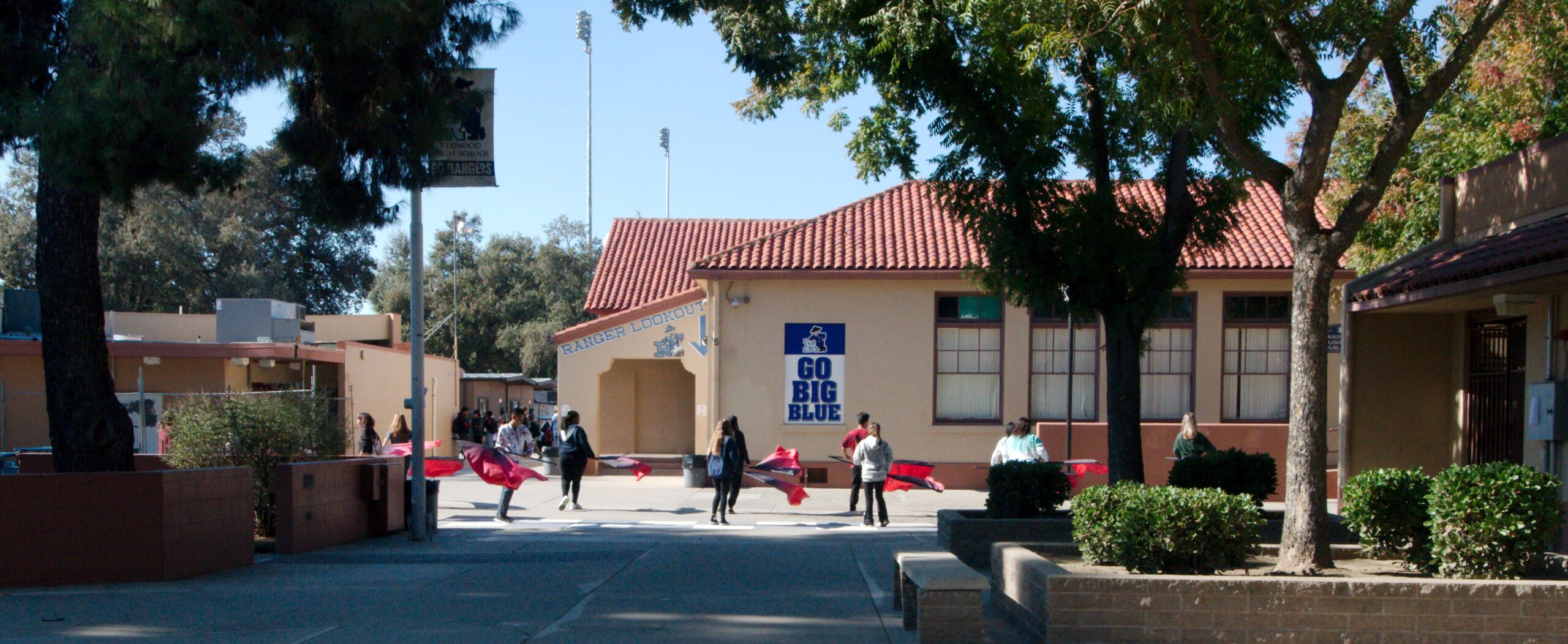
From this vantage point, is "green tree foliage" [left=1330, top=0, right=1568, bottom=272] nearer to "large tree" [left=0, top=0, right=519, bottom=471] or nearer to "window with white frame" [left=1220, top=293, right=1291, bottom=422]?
"window with white frame" [left=1220, top=293, right=1291, bottom=422]

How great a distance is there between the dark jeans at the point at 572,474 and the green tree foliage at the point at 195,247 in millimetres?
20171

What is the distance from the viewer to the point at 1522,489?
767cm

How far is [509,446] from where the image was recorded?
20.0 metres

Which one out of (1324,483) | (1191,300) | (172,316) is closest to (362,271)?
(172,316)

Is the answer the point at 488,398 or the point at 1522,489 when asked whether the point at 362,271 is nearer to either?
the point at 488,398

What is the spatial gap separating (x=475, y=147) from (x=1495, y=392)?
11.9 meters

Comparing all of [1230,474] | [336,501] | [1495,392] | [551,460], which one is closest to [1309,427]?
[1230,474]

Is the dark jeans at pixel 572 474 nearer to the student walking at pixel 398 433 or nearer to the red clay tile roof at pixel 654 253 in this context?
the student walking at pixel 398 433

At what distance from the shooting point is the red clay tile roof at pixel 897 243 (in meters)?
22.5

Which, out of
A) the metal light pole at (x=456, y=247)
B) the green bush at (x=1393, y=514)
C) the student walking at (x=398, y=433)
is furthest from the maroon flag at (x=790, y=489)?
the metal light pole at (x=456, y=247)

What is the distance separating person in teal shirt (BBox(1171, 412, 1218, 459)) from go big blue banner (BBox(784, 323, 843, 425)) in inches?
326

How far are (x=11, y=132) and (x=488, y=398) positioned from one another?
103ft

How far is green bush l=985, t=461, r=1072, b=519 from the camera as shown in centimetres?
1198

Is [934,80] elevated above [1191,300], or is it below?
above
